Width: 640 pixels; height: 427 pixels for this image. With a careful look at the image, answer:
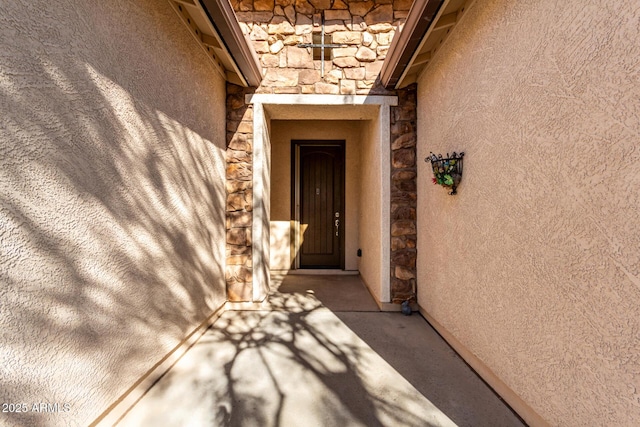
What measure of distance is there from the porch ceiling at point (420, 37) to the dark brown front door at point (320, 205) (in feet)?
6.93

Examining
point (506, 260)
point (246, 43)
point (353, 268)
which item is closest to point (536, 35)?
point (506, 260)

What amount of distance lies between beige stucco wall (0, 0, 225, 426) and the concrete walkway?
1.03 feet

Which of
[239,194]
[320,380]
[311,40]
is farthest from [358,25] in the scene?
[320,380]

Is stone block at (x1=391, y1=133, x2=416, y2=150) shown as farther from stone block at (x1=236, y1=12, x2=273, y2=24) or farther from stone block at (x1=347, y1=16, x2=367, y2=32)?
stone block at (x1=236, y1=12, x2=273, y2=24)

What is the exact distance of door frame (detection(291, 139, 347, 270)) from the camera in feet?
15.9

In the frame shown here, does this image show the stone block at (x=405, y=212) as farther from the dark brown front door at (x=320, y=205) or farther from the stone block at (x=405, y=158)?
the dark brown front door at (x=320, y=205)

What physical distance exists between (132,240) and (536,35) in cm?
253

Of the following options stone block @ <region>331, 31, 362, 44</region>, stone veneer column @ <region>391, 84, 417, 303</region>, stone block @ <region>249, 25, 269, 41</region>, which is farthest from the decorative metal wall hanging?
stone block @ <region>249, 25, 269, 41</region>

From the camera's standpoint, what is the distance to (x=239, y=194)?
3.09 metres

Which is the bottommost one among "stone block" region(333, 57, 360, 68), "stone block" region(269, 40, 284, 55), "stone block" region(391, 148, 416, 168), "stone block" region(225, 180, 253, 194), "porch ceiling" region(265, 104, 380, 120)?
"stone block" region(225, 180, 253, 194)

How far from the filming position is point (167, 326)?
1895mm

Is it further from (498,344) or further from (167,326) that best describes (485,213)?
(167,326)

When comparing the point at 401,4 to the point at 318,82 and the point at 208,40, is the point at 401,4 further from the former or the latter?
the point at 208,40

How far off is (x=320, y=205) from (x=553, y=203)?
3.85 meters
